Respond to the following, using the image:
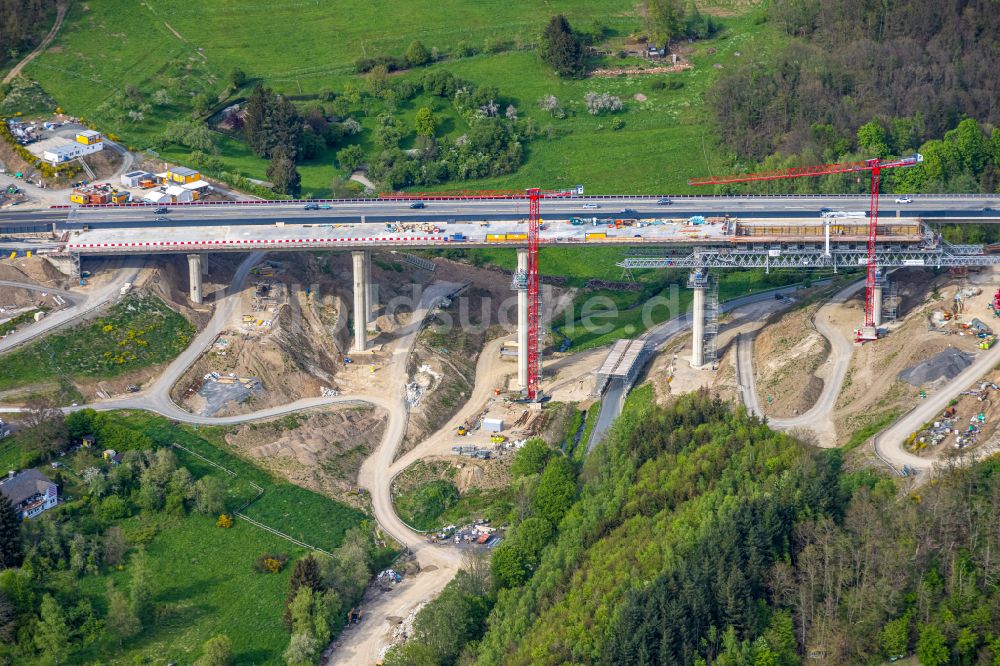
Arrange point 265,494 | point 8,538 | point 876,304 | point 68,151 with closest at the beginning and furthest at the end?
point 8,538
point 265,494
point 876,304
point 68,151

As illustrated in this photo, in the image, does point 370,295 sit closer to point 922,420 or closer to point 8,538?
point 8,538

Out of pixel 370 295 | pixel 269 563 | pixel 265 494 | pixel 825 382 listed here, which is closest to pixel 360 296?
pixel 370 295

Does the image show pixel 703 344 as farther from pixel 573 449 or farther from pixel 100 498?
pixel 100 498

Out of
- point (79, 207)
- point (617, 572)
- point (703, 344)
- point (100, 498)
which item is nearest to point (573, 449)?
point (703, 344)

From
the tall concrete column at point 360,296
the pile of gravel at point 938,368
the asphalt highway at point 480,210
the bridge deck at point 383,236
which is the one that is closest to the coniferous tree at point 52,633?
the bridge deck at point 383,236

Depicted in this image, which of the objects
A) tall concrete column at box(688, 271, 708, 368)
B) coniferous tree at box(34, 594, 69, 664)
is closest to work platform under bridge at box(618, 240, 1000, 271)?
tall concrete column at box(688, 271, 708, 368)

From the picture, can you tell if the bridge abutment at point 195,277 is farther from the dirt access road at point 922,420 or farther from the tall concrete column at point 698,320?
the dirt access road at point 922,420

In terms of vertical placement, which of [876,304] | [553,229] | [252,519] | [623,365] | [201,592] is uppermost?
[553,229]
